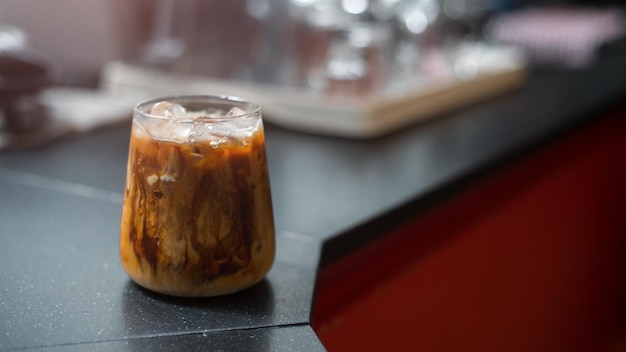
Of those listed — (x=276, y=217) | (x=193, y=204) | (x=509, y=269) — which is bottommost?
(x=509, y=269)

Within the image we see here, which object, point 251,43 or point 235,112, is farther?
point 251,43

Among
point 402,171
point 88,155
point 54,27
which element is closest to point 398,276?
point 402,171

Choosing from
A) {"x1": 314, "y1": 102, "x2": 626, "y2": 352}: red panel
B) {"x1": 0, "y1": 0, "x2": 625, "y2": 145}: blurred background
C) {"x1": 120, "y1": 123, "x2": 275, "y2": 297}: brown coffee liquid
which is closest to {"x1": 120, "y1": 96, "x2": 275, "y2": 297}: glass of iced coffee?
{"x1": 120, "y1": 123, "x2": 275, "y2": 297}: brown coffee liquid

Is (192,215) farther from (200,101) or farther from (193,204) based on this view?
(200,101)

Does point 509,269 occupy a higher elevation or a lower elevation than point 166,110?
lower

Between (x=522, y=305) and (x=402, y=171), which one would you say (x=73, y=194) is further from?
(x=522, y=305)

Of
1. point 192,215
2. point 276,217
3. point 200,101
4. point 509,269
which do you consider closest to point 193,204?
point 192,215
